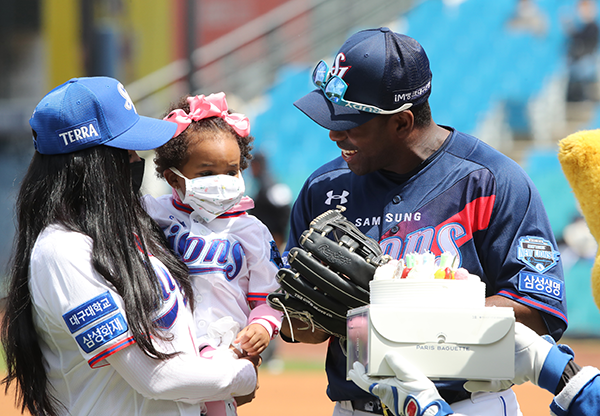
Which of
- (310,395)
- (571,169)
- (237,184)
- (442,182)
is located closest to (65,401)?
(237,184)

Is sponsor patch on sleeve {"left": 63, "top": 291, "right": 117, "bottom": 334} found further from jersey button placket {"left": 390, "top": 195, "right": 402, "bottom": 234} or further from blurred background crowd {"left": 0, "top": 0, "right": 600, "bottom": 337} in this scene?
blurred background crowd {"left": 0, "top": 0, "right": 600, "bottom": 337}

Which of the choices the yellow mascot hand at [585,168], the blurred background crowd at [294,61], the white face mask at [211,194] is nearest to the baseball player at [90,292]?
the white face mask at [211,194]

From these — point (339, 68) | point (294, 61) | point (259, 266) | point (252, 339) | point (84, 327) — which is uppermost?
point (339, 68)

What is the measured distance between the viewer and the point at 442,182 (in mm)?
2250

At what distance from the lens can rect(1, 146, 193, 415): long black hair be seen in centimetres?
188

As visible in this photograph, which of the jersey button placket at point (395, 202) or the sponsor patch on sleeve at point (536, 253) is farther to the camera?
the jersey button placket at point (395, 202)

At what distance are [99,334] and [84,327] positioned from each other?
4cm

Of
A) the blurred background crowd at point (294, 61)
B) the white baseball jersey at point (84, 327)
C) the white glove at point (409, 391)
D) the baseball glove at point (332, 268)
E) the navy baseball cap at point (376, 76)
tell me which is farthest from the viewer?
the blurred background crowd at point (294, 61)

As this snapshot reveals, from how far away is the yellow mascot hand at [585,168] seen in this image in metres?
1.99

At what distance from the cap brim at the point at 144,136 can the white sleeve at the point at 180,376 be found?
599 millimetres

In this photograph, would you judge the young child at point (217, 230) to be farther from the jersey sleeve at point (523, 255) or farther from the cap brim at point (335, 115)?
the jersey sleeve at point (523, 255)

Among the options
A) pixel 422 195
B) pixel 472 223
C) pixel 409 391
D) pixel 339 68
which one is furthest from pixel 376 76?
pixel 409 391

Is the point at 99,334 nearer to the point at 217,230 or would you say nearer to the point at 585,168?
the point at 217,230

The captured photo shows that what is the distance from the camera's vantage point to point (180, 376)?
1925 mm
